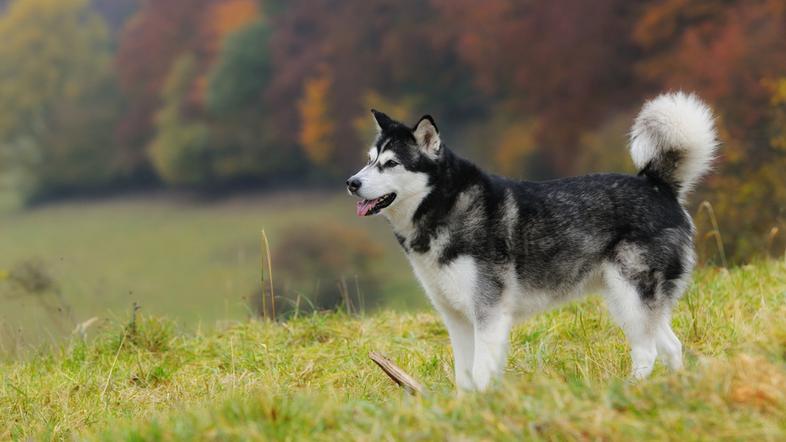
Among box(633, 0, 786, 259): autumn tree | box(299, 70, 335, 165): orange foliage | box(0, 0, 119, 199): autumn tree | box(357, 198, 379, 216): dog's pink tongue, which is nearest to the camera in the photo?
box(357, 198, 379, 216): dog's pink tongue

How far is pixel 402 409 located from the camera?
12.0 feet

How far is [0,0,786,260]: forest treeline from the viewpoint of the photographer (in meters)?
15.8

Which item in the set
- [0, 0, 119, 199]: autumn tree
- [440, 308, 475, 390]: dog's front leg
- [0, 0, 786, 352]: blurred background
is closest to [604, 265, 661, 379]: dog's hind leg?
[440, 308, 475, 390]: dog's front leg

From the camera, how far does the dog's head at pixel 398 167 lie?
4.82 meters

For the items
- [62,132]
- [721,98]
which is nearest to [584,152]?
[721,98]

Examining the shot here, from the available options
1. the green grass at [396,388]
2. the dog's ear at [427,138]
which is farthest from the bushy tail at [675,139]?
the dog's ear at [427,138]

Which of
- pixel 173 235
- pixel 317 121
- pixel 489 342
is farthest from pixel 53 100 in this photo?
pixel 489 342

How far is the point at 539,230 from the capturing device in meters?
5.03

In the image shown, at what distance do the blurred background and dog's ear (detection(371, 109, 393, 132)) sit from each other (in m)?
2.24

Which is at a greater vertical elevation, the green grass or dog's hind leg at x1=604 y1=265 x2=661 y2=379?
dog's hind leg at x1=604 y1=265 x2=661 y2=379

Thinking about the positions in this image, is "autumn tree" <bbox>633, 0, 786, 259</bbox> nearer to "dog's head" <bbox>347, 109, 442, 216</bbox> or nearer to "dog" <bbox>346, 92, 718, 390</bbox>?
"dog" <bbox>346, 92, 718, 390</bbox>

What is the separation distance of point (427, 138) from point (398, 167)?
9.7 inches

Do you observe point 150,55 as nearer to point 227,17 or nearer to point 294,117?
point 227,17

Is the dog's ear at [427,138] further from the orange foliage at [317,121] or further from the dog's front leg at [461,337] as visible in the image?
the orange foliage at [317,121]
